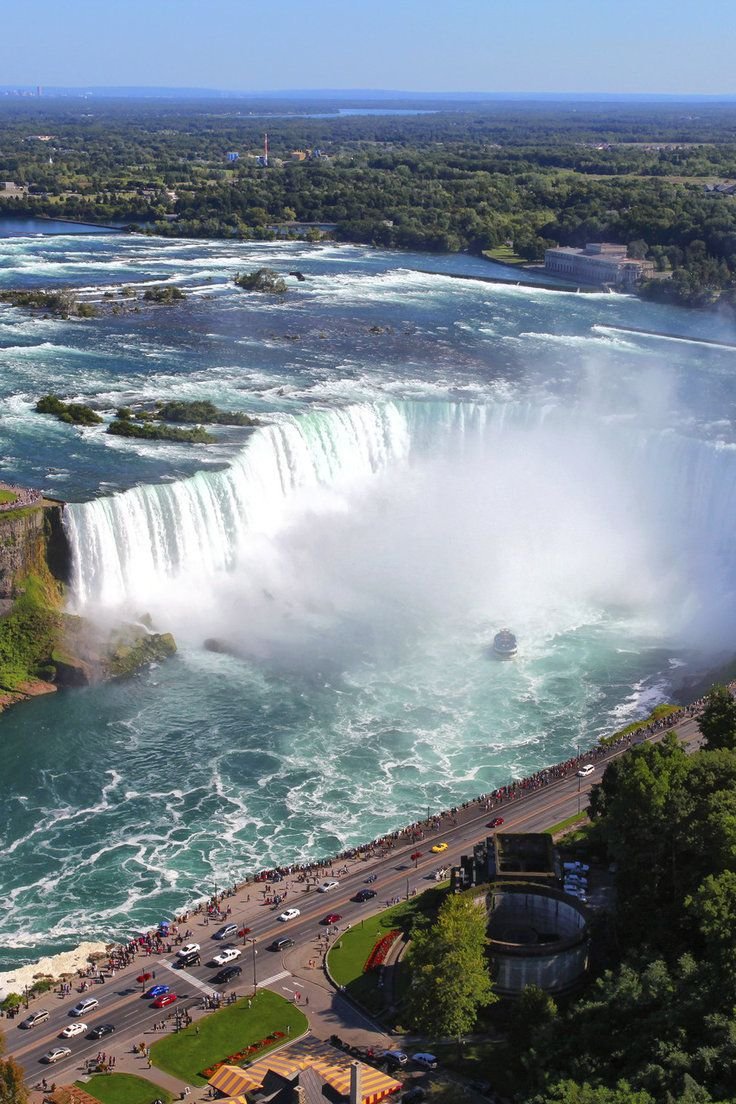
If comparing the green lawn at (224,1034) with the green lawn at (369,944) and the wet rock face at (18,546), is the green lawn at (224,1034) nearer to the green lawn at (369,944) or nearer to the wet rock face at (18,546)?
the green lawn at (369,944)

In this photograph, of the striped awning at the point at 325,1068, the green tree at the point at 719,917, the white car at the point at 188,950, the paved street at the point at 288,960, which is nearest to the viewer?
the striped awning at the point at 325,1068

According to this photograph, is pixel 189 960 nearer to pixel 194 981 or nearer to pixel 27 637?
pixel 194 981

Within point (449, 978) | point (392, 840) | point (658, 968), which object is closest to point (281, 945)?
point (449, 978)

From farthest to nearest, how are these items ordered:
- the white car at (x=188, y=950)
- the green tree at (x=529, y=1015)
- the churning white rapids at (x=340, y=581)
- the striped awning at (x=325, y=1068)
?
the churning white rapids at (x=340, y=581) < the white car at (x=188, y=950) < the green tree at (x=529, y=1015) < the striped awning at (x=325, y=1068)

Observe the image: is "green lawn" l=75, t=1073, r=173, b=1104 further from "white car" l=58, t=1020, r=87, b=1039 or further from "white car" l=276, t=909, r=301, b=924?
"white car" l=276, t=909, r=301, b=924

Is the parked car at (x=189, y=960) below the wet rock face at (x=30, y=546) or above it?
below

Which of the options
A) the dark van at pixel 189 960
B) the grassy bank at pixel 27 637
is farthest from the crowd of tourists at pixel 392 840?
the grassy bank at pixel 27 637

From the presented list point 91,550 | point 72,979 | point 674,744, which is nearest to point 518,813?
point 674,744

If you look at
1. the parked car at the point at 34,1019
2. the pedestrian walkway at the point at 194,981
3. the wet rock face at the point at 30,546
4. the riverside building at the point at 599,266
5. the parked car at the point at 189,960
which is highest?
the riverside building at the point at 599,266
